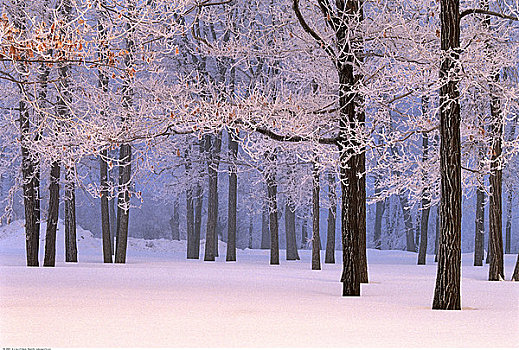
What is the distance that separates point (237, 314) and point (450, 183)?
11.4 ft

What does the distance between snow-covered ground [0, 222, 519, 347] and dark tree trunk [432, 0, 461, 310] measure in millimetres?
436

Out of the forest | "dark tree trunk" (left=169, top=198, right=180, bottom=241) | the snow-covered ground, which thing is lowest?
the snow-covered ground

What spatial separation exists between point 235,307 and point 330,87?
7140mm

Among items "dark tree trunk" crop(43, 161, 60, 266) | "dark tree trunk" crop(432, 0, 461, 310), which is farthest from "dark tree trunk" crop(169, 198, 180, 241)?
"dark tree trunk" crop(432, 0, 461, 310)

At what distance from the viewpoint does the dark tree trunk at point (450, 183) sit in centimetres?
973

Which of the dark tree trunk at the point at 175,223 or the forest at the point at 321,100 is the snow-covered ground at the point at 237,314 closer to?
the forest at the point at 321,100

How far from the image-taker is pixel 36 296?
35.1 ft

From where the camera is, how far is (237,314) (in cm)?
873

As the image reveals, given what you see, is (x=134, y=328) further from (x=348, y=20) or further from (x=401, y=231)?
(x=401, y=231)

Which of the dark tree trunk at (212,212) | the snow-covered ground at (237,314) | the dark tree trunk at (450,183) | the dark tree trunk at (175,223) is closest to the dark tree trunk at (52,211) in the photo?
the snow-covered ground at (237,314)

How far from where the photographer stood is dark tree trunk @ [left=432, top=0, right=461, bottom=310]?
31.9 feet

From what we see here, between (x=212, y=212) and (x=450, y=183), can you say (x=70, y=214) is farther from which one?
(x=450, y=183)

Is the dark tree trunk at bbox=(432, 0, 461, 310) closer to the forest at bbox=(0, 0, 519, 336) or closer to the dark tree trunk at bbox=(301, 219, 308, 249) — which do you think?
the forest at bbox=(0, 0, 519, 336)

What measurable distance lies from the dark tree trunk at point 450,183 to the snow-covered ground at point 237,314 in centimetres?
44
